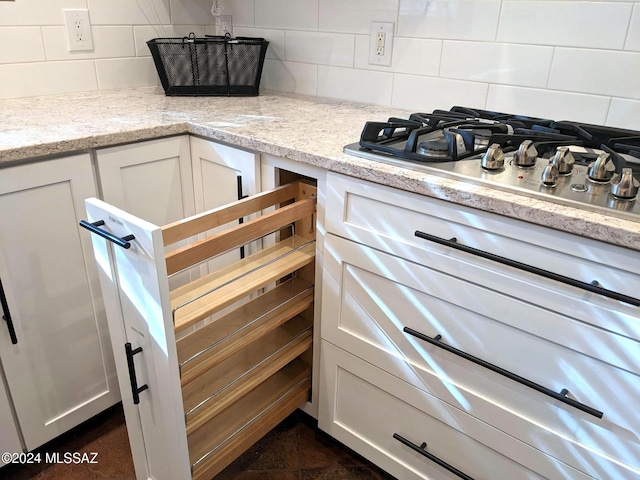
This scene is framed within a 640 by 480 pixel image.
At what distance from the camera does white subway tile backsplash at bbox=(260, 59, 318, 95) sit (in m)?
1.86

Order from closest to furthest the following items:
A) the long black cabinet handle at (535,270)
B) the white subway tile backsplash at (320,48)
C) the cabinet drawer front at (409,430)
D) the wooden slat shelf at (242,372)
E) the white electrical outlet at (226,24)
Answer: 1. the long black cabinet handle at (535,270)
2. the cabinet drawer front at (409,430)
3. the wooden slat shelf at (242,372)
4. the white subway tile backsplash at (320,48)
5. the white electrical outlet at (226,24)

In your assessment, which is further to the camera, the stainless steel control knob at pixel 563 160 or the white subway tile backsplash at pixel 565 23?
the white subway tile backsplash at pixel 565 23

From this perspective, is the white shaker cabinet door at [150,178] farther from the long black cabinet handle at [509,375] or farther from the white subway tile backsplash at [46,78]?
the long black cabinet handle at [509,375]

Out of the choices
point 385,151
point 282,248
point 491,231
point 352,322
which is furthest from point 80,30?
point 491,231

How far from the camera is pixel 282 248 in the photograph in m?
1.34

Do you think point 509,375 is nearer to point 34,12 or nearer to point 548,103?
point 548,103

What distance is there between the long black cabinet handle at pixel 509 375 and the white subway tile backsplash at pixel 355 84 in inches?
35.1

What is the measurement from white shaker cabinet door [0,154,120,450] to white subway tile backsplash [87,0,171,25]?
2.59ft

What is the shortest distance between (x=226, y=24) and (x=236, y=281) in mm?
1322

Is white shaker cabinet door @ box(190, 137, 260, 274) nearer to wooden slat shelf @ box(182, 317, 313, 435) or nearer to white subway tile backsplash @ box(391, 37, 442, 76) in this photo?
wooden slat shelf @ box(182, 317, 313, 435)

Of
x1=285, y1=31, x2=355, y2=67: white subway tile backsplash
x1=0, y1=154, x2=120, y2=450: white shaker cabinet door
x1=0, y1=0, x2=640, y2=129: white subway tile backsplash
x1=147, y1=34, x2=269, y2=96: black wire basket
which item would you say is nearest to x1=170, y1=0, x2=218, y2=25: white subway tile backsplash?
x1=0, y1=0, x2=640, y2=129: white subway tile backsplash

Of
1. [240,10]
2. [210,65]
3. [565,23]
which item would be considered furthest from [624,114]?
[240,10]

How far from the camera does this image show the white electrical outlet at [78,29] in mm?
1679

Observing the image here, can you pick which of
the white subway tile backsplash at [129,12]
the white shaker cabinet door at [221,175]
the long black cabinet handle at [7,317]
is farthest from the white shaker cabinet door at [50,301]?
the white subway tile backsplash at [129,12]
